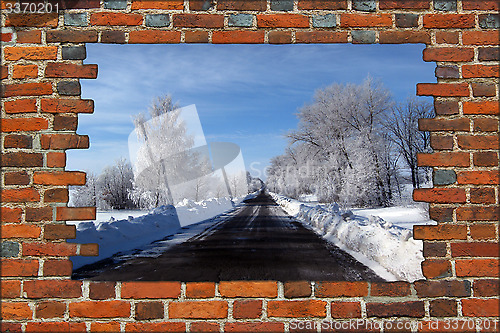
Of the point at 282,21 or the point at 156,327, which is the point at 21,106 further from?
the point at 282,21

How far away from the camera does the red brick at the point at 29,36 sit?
221cm

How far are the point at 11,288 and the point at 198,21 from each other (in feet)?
7.11

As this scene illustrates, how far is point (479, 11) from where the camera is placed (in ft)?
7.20

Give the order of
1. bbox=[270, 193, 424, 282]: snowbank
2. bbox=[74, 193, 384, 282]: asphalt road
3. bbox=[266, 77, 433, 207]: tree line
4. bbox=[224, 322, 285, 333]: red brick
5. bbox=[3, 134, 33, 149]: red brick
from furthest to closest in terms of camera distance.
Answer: bbox=[266, 77, 433, 207]: tree line < bbox=[74, 193, 384, 282]: asphalt road < bbox=[270, 193, 424, 282]: snowbank < bbox=[3, 134, 33, 149]: red brick < bbox=[224, 322, 285, 333]: red brick

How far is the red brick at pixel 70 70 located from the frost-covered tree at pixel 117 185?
27.2 metres

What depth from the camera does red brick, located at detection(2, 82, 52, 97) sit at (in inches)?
85.8

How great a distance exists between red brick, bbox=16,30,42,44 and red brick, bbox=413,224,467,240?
113 inches

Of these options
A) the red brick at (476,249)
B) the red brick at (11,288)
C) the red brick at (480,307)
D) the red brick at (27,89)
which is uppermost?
the red brick at (27,89)


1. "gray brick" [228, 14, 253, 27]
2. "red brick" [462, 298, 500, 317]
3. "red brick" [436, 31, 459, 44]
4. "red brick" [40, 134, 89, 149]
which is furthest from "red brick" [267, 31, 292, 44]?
"red brick" [462, 298, 500, 317]

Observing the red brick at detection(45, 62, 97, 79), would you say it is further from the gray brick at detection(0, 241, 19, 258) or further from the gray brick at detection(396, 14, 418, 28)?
the gray brick at detection(396, 14, 418, 28)

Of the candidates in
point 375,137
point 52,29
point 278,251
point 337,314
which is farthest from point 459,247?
point 375,137

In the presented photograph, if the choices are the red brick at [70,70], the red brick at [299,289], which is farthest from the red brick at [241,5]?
the red brick at [299,289]

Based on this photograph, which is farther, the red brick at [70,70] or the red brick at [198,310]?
the red brick at [70,70]

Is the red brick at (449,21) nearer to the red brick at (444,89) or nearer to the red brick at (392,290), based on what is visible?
the red brick at (444,89)
